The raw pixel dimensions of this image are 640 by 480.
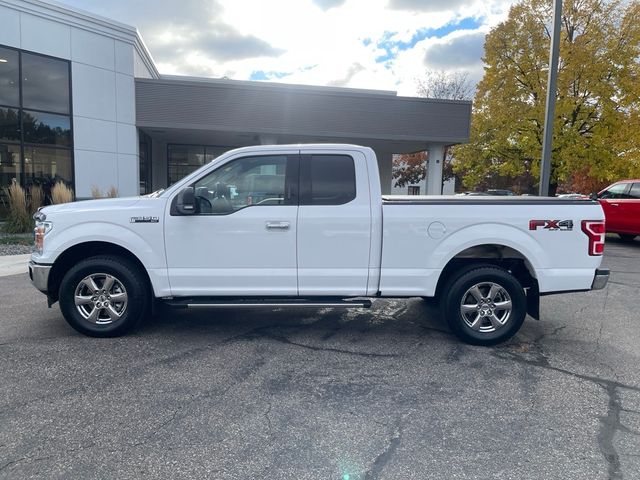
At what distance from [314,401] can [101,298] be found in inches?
106

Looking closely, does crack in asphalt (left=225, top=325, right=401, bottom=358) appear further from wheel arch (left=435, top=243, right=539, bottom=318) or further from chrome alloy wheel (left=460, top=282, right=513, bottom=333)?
wheel arch (left=435, top=243, right=539, bottom=318)

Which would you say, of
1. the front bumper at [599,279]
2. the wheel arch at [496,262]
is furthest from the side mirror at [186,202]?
the front bumper at [599,279]

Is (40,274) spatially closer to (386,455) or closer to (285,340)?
(285,340)

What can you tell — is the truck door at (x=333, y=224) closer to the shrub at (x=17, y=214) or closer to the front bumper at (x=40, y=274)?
the front bumper at (x=40, y=274)

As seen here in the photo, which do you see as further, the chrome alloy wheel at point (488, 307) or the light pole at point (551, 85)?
the light pole at point (551, 85)

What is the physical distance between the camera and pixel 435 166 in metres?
19.0

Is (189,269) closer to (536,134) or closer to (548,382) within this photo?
(548,382)

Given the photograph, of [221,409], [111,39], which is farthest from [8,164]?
[221,409]

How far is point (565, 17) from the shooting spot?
18344mm

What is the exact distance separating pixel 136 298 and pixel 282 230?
67.2 inches

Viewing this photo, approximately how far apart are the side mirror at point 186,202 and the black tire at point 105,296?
2.85 ft

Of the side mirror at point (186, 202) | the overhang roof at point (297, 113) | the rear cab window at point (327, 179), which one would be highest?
the overhang roof at point (297, 113)

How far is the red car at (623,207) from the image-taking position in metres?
12.7

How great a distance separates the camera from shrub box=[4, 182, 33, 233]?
479 inches
